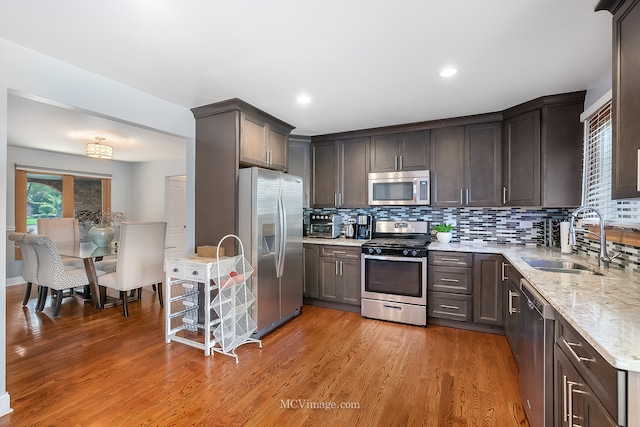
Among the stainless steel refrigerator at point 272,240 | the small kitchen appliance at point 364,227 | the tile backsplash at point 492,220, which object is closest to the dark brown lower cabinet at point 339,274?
the stainless steel refrigerator at point 272,240

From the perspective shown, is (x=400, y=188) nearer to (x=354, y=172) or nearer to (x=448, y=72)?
(x=354, y=172)

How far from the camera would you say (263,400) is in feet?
6.62

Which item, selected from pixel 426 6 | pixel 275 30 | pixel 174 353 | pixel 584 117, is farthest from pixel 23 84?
pixel 584 117

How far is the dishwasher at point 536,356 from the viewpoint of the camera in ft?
4.63

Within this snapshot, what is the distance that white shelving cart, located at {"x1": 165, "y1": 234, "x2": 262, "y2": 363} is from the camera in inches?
102

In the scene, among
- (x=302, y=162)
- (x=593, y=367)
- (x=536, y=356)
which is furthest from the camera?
(x=302, y=162)

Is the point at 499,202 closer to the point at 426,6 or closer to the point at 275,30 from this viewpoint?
Result: the point at 426,6

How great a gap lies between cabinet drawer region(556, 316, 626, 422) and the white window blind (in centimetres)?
127

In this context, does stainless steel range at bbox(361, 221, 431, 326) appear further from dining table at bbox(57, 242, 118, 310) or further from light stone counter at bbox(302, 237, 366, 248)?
dining table at bbox(57, 242, 118, 310)

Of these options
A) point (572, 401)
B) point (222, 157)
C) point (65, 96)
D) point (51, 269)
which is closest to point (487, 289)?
point (572, 401)

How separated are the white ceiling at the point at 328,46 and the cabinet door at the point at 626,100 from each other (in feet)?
1.09

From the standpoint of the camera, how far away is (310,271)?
3938 millimetres

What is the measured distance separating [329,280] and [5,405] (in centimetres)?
288

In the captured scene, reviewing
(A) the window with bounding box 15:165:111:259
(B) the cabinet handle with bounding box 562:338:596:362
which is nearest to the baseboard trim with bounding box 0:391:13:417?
(B) the cabinet handle with bounding box 562:338:596:362
